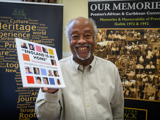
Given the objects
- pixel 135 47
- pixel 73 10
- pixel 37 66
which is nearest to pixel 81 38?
pixel 37 66

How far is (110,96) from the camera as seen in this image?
1326mm

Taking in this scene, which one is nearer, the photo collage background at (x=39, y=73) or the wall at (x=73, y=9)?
the photo collage background at (x=39, y=73)

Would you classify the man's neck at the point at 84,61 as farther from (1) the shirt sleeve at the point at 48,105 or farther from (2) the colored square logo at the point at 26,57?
(2) the colored square logo at the point at 26,57

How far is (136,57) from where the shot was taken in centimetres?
197

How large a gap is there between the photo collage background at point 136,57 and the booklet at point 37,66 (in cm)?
119

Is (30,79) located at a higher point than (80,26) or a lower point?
lower

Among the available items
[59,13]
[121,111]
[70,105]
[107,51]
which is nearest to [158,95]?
[121,111]

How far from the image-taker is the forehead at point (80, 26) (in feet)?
4.23

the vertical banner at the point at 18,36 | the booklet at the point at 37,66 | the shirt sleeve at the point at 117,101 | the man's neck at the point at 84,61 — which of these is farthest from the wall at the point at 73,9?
the booklet at the point at 37,66

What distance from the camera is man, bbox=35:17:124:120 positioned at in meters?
1.22

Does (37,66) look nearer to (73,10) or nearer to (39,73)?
(39,73)

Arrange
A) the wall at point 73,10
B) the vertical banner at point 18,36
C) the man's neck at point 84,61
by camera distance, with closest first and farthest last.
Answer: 1. the man's neck at point 84,61
2. the vertical banner at point 18,36
3. the wall at point 73,10

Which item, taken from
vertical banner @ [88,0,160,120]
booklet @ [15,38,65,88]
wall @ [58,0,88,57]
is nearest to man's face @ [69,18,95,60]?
booklet @ [15,38,65,88]

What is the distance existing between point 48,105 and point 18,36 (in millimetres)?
1301
